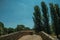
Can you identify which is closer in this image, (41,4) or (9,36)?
(9,36)

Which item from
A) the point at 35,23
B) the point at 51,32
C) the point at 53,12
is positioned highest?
the point at 53,12

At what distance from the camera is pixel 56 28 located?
17172mm

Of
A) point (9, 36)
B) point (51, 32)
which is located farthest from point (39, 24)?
point (9, 36)

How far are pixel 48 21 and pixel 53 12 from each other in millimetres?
1263

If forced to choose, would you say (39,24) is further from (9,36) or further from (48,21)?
(9,36)

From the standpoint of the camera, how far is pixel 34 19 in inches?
725

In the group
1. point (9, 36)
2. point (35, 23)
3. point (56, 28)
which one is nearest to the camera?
point (9, 36)

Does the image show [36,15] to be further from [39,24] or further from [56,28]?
[56,28]

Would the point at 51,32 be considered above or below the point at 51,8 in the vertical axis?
below

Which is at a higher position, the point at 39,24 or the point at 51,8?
the point at 51,8

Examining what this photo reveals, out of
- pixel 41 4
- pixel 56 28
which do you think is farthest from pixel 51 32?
pixel 41 4

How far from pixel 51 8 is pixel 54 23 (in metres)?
1.79

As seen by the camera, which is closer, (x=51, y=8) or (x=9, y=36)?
(x=9, y=36)

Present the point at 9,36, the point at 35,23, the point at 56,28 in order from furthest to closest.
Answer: the point at 35,23 → the point at 56,28 → the point at 9,36
